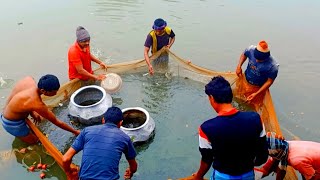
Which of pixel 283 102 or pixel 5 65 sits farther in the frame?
pixel 5 65

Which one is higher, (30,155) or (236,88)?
(236,88)

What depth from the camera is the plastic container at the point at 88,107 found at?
17.7ft

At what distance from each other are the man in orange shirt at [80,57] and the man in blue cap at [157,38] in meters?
1.19

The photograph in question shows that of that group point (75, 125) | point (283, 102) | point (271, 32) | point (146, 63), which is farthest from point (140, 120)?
point (271, 32)

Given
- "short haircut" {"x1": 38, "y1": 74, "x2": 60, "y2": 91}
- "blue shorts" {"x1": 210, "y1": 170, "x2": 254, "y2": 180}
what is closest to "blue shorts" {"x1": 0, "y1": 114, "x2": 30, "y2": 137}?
"short haircut" {"x1": 38, "y1": 74, "x2": 60, "y2": 91}

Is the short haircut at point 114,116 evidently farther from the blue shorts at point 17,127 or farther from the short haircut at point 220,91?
the blue shorts at point 17,127

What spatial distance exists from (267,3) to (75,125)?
903cm

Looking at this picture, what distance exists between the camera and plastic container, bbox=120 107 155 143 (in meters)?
5.05

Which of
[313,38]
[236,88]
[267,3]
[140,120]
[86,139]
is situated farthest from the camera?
[267,3]

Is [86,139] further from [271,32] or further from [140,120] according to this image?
[271,32]

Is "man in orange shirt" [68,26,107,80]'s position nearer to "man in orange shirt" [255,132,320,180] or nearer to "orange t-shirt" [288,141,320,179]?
"man in orange shirt" [255,132,320,180]

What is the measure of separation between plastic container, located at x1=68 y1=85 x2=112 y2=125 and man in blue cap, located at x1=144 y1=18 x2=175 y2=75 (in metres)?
1.43

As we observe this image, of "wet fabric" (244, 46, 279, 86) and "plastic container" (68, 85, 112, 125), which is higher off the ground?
"wet fabric" (244, 46, 279, 86)

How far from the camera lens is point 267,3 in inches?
468
